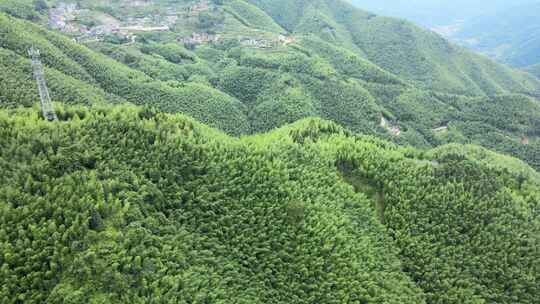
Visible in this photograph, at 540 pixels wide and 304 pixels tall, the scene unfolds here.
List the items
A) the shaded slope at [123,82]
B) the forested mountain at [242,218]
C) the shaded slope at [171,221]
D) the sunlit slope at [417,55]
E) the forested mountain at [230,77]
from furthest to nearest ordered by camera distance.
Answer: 1. the sunlit slope at [417,55]
2. the forested mountain at [230,77]
3. the shaded slope at [123,82]
4. the forested mountain at [242,218]
5. the shaded slope at [171,221]

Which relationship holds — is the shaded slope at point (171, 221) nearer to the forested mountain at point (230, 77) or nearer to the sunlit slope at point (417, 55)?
the forested mountain at point (230, 77)

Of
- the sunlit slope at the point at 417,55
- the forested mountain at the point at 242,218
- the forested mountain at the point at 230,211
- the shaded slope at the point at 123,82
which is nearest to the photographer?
the forested mountain at the point at 242,218

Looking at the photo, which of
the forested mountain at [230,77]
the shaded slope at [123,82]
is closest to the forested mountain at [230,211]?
the shaded slope at [123,82]

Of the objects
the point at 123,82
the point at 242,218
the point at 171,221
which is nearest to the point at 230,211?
the point at 242,218

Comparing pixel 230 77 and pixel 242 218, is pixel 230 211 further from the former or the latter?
A: pixel 230 77

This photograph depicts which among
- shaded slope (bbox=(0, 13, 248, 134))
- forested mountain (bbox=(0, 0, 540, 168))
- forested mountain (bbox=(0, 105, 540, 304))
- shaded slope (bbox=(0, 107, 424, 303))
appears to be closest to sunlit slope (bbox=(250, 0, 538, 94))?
forested mountain (bbox=(0, 0, 540, 168))
